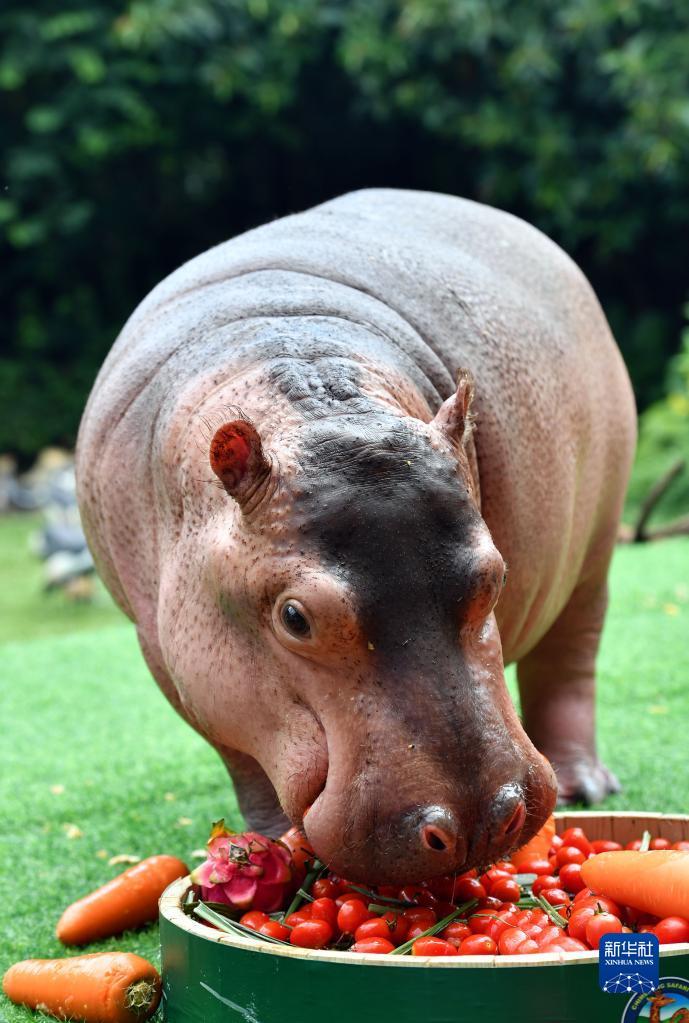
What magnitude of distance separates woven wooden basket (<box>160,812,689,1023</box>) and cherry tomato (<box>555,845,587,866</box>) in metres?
0.63

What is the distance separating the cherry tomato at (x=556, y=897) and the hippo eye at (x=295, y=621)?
27.5 inches

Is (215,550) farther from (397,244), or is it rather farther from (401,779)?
(397,244)

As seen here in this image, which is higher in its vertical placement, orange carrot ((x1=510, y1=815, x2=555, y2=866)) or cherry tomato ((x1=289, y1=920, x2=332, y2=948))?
cherry tomato ((x1=289, y1=920, x2=332, y2=948))

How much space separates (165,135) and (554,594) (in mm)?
10087

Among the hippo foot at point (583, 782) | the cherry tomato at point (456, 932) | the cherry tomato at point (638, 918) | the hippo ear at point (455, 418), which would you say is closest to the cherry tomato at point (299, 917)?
the cherry tomato at point (456, 932)

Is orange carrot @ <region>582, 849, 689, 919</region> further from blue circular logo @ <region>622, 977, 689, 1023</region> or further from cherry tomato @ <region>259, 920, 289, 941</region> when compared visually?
cherry tomato @ <region>259, 920, 289, 941</region>

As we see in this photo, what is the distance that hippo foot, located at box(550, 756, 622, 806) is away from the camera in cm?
369

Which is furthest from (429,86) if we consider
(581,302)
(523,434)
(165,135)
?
(523,434)

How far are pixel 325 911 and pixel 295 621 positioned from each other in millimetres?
507

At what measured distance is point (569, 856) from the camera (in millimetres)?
2557

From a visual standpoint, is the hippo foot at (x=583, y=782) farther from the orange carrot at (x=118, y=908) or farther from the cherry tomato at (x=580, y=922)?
the cherry tomato at (x=580, y=922)

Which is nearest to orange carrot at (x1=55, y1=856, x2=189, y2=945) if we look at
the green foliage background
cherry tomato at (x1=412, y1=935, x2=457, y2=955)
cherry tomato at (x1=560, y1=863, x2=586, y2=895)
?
cherry tomato at (x1=560, y1=863, x2=586, y2=895)

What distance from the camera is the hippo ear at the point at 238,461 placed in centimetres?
217

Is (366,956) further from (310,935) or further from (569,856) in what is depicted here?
(569,856)
